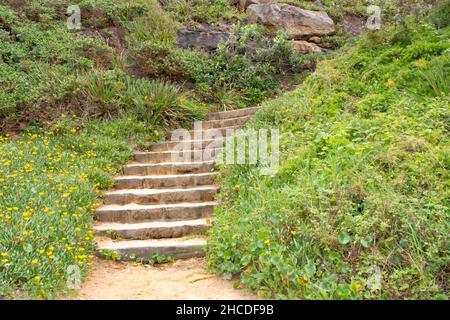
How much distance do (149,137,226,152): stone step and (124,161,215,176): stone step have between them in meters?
0.66

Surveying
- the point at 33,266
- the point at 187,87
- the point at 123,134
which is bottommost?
the point at 33,266

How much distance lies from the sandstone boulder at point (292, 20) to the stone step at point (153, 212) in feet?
22.6

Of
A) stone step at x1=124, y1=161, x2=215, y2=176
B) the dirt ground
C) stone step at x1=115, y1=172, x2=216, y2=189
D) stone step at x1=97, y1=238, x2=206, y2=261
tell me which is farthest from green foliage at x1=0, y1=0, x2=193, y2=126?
the dirt ground

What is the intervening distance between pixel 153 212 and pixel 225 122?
302cm

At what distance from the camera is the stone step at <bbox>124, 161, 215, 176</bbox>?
6492mm

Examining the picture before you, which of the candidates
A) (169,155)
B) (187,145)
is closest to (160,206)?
(169,155)

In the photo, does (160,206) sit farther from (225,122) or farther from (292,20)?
(292,20)

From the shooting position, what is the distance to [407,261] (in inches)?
132

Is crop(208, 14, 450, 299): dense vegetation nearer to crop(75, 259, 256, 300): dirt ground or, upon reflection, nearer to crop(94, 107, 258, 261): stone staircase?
crop(75, 259, 256, 300): dirt ground

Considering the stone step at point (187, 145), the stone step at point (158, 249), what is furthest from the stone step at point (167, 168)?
the stone step at point (158, 249)

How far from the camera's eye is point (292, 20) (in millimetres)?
11234
